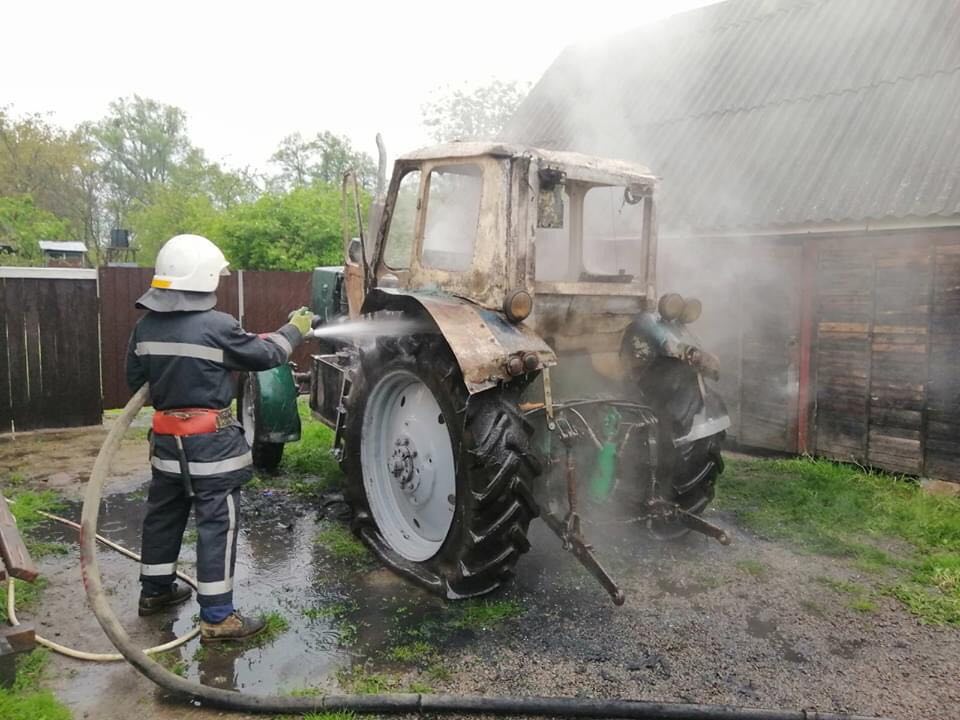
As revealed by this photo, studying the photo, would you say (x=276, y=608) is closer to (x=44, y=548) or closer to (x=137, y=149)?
(x=44, y=548)

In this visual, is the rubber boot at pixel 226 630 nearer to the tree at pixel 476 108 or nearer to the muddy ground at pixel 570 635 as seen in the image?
the muddy ground at pixel 570 635

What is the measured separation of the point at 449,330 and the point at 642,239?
1.77 metres

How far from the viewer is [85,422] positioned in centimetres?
847

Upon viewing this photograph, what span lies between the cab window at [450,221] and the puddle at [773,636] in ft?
8.52

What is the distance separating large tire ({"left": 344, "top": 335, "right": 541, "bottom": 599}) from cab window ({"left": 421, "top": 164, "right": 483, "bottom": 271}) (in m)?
0.71

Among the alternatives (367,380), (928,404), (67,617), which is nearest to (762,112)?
(928,404)

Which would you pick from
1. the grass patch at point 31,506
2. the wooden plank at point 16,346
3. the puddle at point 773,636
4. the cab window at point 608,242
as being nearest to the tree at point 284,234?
the wooden plank at point 16,346

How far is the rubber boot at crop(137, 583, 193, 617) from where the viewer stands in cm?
380

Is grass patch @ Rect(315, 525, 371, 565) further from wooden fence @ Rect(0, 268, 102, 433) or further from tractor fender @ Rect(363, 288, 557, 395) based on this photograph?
wooden fence @ Rect(0, 268, 102, 433)

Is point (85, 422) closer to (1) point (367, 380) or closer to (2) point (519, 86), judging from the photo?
(1) point (367, 380)

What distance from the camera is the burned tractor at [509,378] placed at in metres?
3.70

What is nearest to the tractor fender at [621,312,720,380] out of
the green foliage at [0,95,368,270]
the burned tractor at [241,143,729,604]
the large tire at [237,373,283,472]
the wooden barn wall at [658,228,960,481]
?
the burned tractor at [241,143,729,604]

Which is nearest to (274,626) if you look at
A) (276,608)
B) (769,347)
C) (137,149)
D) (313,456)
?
(276,608)

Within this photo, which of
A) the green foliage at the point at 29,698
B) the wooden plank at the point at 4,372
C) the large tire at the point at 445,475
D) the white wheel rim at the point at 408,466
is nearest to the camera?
the green foliage at the point at 29,698
